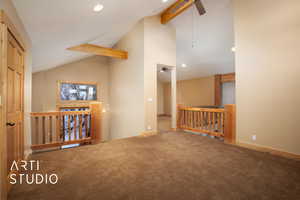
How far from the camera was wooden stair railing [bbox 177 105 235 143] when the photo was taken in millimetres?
3666

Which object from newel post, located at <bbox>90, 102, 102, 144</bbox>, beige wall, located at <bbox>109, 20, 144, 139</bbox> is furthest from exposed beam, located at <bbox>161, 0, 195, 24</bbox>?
newel post, located at <bbox>90, 102, 102, 144</bbox>

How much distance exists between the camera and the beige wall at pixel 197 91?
8422 mm

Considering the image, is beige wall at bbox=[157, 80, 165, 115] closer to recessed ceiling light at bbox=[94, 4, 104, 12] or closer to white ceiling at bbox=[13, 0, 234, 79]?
white ceiling at bbox=[13, 0, 234, 79]

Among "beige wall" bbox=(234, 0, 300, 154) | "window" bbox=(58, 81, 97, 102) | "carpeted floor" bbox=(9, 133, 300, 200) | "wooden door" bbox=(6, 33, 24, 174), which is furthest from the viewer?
"window" bbox=(58, 81, 97, 102)

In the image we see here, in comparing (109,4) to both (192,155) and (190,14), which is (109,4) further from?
(192,155)

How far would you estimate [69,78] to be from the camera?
→ 7066mm

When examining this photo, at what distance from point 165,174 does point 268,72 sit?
2.92 metres

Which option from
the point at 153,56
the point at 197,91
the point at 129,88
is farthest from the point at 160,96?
the point at 153,56

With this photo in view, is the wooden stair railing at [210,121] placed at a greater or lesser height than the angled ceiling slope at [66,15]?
lesser

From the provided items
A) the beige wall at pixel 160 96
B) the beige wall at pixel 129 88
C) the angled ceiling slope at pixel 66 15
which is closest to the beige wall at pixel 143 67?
the beige wall at pixel 129 88

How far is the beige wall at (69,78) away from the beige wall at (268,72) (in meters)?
6.27

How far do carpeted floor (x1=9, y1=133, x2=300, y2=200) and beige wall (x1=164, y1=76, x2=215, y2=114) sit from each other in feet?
18.0

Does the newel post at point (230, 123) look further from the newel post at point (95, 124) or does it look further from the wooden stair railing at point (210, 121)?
the newel post at point (95, 124)

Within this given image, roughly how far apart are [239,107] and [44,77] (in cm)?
770
